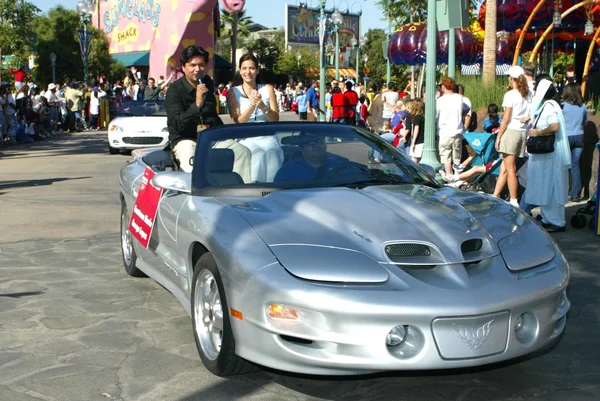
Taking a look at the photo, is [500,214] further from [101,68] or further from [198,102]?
[101,68]

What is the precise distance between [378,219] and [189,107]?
315 cm

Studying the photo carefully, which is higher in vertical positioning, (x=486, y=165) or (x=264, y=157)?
(x=264, y=157)

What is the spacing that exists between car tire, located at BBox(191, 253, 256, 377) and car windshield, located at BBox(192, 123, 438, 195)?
70 cm

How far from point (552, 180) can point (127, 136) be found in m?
13.6

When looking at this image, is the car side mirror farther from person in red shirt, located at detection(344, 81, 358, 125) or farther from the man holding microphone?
person in red shirt, located at detection(344, 81, 358, 125)

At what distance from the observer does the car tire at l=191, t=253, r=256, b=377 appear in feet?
14.5

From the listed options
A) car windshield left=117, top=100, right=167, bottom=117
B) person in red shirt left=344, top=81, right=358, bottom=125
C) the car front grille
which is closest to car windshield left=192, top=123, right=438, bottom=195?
the car front grille

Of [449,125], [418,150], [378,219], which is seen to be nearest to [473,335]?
[378,219]

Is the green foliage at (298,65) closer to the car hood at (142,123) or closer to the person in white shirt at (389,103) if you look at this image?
the person in white shirt at (389,103)

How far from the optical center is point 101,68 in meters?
51.1

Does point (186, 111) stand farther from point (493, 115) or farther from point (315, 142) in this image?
point (493, 115)

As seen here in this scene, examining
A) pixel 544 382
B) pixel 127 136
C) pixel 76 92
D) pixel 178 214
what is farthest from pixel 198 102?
pixel 76 92

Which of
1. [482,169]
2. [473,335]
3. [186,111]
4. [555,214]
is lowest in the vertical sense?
[555,214]

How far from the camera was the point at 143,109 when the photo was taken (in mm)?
22109
